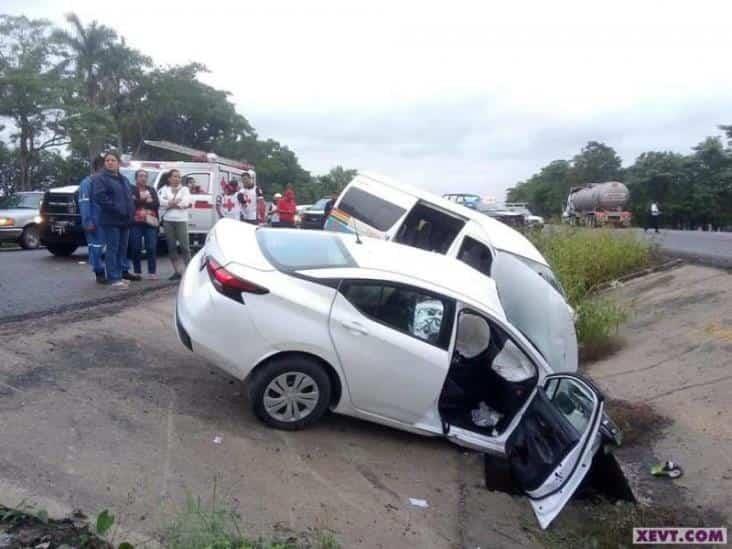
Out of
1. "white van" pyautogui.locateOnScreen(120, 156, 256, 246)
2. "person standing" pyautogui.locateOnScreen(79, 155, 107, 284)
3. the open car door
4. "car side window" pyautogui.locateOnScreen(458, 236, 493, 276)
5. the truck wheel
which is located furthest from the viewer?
"white van" pyautogui.locateOnScreen(120, 156, 256, 246)

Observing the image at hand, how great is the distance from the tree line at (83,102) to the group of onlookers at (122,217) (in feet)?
74.7

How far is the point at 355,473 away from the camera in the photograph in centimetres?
495

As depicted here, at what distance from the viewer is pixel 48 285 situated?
30.3 feet

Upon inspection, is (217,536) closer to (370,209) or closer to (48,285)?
(370,209)

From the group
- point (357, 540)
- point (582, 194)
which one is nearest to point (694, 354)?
point (357, 540)

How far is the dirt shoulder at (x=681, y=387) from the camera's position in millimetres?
5453

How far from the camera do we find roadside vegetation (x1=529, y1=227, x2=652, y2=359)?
8875 mm

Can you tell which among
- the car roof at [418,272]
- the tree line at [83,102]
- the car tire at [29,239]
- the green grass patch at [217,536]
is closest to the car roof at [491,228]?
the car roof at [418,272]

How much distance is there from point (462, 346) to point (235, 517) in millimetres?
2618

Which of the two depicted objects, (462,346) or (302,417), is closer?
(302,417)

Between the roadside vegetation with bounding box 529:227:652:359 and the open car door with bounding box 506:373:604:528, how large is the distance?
12.4ft

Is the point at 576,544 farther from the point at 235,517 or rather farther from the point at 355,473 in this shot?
the point at 235,517

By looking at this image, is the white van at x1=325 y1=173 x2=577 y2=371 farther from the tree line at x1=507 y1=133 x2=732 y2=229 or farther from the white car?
the tree line at x1=507 y1=133 x2=732 y2=229

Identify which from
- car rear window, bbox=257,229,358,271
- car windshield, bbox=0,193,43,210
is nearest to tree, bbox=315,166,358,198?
car windshield, bbox=0,193,43,210
